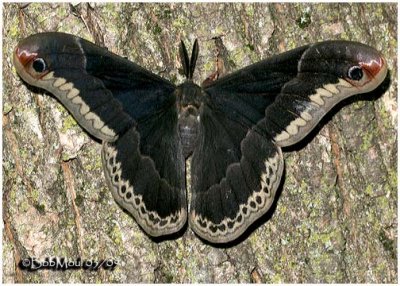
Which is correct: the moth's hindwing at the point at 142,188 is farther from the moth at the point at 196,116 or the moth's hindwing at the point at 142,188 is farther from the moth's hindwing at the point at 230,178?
the moth's hindwing at the point at 230,178

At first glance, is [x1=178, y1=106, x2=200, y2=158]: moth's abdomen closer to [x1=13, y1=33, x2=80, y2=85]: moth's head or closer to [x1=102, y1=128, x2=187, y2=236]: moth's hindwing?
[x1=102, y1=128, x2=187, y2=236]: moth's hindwing

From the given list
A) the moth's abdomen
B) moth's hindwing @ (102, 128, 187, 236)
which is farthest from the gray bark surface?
the moth's abdomen

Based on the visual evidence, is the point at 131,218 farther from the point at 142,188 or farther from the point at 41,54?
the point at 41,54

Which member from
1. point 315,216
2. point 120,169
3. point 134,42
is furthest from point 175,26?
point 315,216

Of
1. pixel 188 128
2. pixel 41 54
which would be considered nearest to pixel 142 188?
pixel 188 128

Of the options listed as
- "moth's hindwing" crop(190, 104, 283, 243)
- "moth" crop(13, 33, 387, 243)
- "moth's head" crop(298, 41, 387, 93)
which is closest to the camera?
"moth's head" crop(298, 41, 387, 93)

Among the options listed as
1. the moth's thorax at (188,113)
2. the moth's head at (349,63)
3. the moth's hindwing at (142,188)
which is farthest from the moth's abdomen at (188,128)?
the moth's head at (349,63)

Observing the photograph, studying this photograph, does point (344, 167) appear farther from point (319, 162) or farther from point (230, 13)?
point (230, 13)
